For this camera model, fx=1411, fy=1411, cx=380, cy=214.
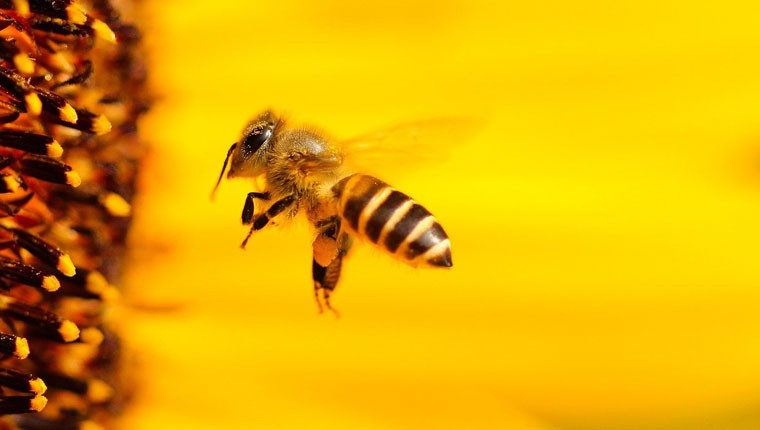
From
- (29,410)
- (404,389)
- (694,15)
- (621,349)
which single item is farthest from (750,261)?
(29,410)

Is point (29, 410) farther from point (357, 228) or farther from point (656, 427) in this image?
point (656, 427)

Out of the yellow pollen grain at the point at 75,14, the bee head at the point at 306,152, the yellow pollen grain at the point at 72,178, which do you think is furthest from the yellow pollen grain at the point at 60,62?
the bee head at the point at 306,152

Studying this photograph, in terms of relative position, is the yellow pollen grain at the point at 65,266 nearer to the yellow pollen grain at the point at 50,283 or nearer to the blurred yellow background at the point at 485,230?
the yellow pollen grain at the point at 50,283

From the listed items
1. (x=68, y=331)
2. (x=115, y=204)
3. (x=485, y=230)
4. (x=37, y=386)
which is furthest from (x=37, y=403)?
(x=485, y=230)

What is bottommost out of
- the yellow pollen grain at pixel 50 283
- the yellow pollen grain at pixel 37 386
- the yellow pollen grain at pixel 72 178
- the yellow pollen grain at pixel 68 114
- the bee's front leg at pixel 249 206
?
the yellow pollen grain at pixel 37 386

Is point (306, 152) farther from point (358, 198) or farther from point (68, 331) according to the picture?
point (68, 331)

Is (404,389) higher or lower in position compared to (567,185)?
lower
